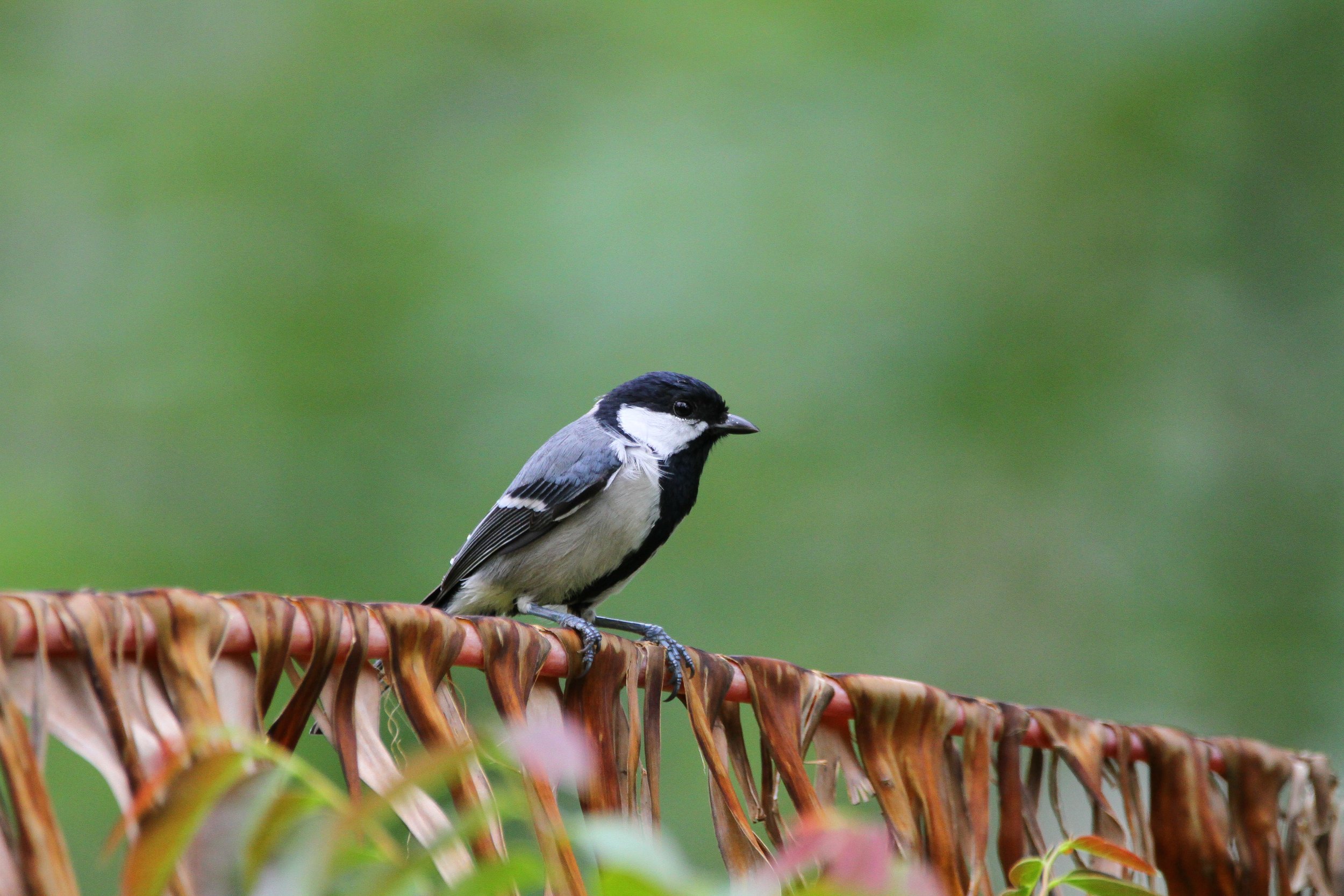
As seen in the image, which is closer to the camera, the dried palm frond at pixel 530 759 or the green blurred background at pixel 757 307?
the dried palm frond at pixel 530 759

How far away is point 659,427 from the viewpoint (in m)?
3.40

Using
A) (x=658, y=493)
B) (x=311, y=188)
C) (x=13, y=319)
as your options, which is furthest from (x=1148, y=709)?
(x=13, y=319)

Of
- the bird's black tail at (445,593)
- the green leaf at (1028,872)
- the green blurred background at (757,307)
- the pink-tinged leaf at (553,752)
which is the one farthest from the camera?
the green blurred background at (757,307)

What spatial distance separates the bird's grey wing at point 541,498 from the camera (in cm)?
308

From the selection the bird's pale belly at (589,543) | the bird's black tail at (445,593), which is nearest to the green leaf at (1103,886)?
the bird's pale belly at (589,543)

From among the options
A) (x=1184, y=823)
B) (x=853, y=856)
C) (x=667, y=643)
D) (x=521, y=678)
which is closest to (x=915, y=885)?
(x=853, y=856)

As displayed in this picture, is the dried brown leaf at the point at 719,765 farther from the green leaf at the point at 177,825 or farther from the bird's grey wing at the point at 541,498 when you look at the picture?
the bird's grey wing at the point at 541,498

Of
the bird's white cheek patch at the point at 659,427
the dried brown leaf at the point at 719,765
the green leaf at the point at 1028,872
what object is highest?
the bird's white cheek patch at the point at 659,427

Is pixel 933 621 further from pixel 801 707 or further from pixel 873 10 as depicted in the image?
pixel 801 707

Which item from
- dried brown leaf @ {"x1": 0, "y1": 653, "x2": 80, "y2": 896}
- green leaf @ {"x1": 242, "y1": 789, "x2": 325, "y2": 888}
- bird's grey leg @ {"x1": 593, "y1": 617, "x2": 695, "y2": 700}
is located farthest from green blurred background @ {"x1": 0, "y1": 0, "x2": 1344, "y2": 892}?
green leaf @ {"x1": 242, "y1": 789, "x2": 325, "y2": 888}

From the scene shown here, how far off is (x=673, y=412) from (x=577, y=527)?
1.70 feet

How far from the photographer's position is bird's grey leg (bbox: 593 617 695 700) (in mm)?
1561

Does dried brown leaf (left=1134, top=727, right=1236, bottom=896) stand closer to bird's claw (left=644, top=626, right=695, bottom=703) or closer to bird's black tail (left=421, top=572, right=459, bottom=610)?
bird's claw (left=644, top=626, right=695, bottom=703)

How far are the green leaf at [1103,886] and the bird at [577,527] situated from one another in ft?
6.06
